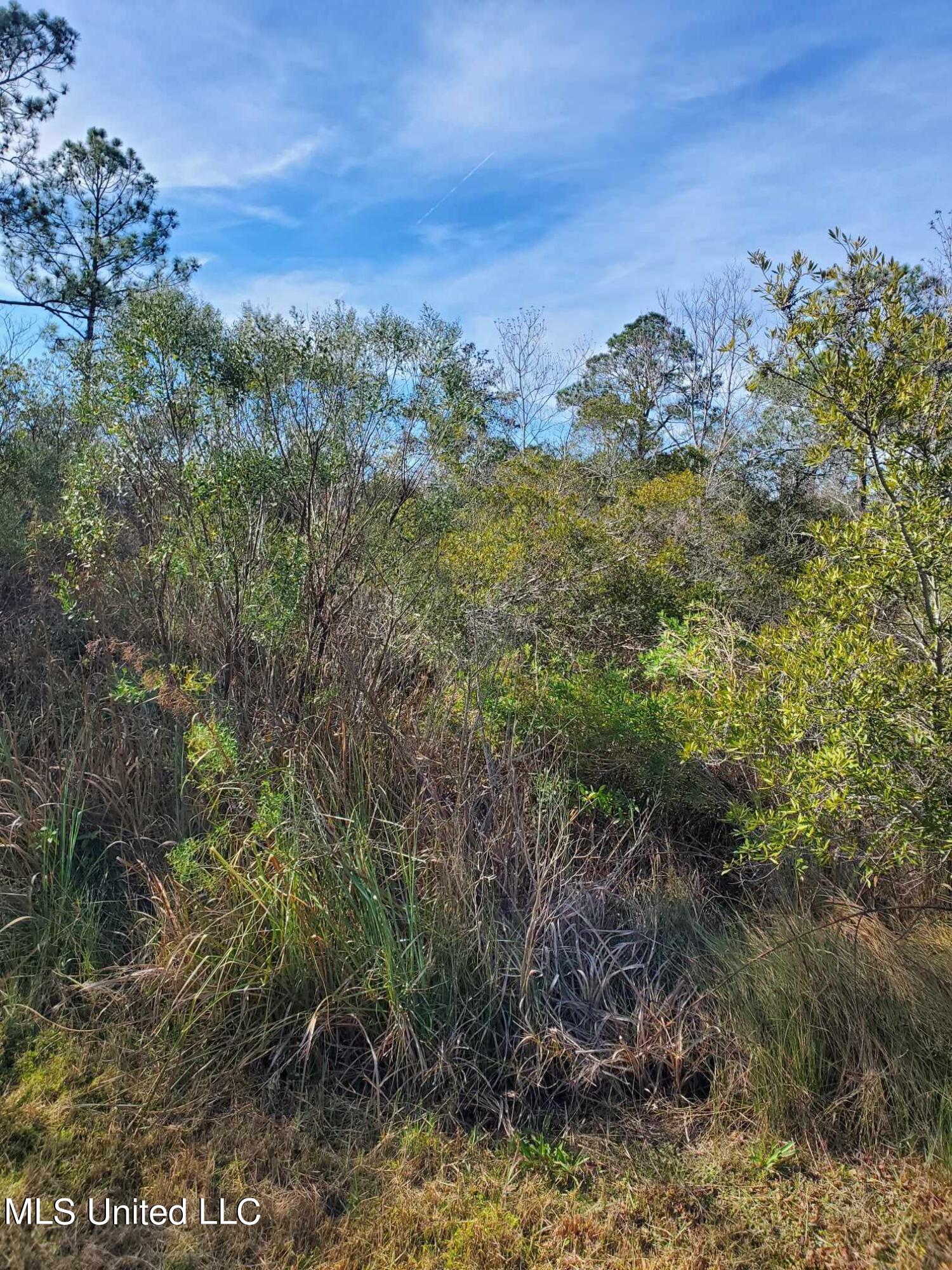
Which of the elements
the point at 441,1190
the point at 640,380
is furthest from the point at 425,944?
the point at 640,380

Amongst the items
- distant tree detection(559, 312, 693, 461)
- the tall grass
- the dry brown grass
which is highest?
distant tree detection(559, 312, 693, 461)

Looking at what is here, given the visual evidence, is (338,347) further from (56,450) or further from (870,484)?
(56,450)

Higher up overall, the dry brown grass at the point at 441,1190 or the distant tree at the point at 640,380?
the distant tree at the point at 640,380

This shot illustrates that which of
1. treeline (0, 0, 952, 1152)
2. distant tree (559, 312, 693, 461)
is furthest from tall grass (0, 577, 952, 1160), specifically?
distant tree (559, 312, 693, 461)

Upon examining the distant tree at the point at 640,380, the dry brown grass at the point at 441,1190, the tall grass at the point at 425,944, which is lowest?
the dry brown grass at the point at 441,1190

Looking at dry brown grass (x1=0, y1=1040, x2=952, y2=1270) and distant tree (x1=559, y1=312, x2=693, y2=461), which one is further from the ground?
distant tree (x1=559, y1=312, x2=693, y2=461)

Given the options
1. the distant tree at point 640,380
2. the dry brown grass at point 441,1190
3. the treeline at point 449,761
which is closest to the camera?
the dry brown grass at point 441,1190

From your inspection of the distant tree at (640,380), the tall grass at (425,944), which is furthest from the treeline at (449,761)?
the distant tree at (640,380)

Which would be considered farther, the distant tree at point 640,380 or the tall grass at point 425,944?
the distant tree at point 640,380

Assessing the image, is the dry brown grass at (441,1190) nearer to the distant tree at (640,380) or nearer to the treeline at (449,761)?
the treeline at (449,761)

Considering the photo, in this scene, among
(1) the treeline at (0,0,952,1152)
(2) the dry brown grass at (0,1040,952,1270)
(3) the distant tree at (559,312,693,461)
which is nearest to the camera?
(2) the dry brown grass at (0,1040,952,1270)

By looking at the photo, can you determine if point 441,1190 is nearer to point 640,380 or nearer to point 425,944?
point 425,944

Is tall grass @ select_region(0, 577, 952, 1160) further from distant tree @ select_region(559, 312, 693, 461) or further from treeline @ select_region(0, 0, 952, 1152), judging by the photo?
distant tree @ select_region(559, 312, 693, 461)

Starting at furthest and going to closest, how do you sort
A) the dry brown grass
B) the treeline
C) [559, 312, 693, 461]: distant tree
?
[559, 312, 693, 461]: distant tree, the treeline, the dry brown grass
